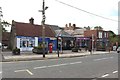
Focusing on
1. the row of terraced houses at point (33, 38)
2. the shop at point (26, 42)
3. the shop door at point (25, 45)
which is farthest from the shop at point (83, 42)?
the shop door at point (25, 45)

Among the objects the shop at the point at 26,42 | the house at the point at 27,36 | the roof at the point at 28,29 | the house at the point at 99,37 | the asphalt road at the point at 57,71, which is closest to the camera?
the asphalt road at the point at 57,71

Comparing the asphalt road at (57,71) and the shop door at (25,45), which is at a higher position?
the shop door at (25,45)

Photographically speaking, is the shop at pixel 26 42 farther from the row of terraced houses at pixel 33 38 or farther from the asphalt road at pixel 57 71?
the asphalt road at pixel 57 71

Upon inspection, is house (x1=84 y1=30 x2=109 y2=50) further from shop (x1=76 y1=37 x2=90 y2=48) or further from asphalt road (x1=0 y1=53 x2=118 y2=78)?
asphalt road (x1=0 y1=53 x2=118 y2=78)

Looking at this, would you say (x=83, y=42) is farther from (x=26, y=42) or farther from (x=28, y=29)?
(x=26, y=42)

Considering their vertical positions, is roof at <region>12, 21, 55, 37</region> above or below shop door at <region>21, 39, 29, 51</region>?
above

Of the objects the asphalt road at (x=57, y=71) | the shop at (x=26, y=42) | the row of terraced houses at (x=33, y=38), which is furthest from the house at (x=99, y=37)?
the asphalt road at (x=57, y=71)

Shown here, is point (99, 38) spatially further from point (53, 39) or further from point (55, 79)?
point (55, 79)

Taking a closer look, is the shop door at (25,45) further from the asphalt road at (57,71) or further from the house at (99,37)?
the asphalt road at (57,71)

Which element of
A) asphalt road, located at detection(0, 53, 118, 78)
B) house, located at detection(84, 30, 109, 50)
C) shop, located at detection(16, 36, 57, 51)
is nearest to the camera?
asphalt road, located at detection(0, 53, 118, 78)

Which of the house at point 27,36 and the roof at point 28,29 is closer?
the house at point 27,36

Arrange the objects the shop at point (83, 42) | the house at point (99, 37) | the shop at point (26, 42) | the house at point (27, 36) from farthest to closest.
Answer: the house at point (99, 37), the shop at point (83, 42), the house at point (27, 36), the shop at point (26, 42)

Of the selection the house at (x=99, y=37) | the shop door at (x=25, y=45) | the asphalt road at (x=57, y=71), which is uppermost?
the house at (x=99, y=37)

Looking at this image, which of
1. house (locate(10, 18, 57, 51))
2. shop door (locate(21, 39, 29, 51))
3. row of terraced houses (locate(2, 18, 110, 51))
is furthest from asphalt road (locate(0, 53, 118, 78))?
shop door (locate(21, 39, 29, 51))
